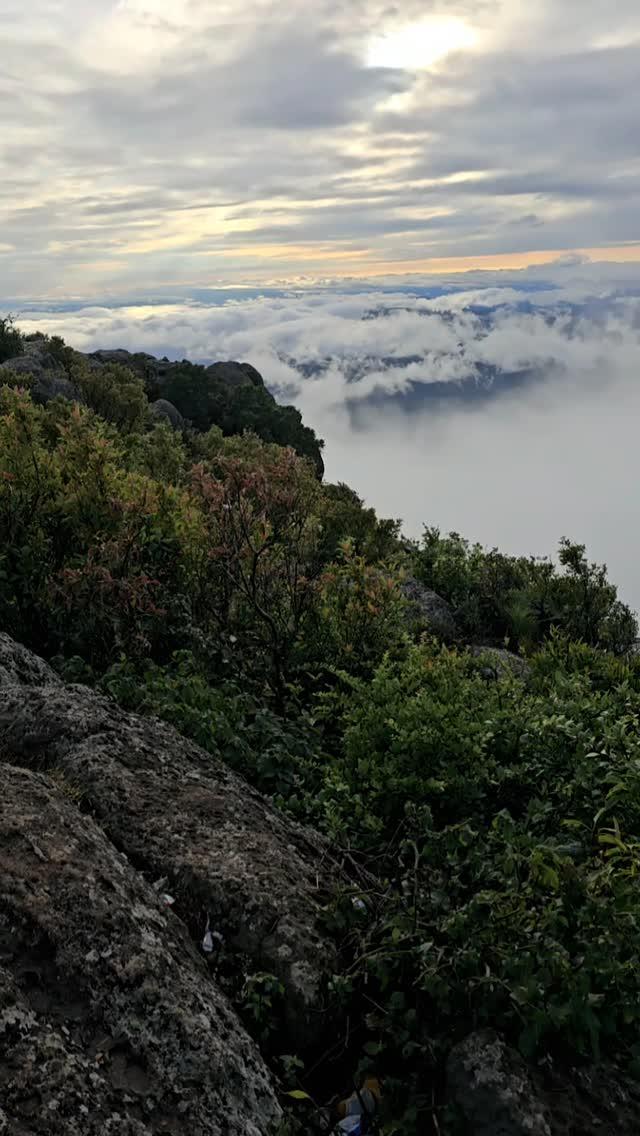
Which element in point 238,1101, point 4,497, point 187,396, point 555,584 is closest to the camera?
point 238,1101

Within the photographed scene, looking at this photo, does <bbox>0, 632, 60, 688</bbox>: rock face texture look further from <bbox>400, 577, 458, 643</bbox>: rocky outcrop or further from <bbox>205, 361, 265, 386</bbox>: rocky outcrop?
<bbox>205, 361, 265, 386</bbox>: rocky outcrop

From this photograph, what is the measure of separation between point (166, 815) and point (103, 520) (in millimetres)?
6196

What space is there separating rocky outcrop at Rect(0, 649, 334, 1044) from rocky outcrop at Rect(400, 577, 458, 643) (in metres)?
13.0

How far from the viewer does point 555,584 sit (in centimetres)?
2170

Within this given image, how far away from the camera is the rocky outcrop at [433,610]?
62.5ft

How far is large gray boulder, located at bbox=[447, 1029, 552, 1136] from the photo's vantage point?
3.25m

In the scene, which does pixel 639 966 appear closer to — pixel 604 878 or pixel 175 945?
pixel 604 878

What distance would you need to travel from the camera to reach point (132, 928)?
352 cm

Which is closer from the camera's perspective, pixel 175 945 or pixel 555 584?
pixel 175 945

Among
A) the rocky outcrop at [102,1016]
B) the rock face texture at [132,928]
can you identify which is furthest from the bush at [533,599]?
A: the rocky outcrop at [102,1016]

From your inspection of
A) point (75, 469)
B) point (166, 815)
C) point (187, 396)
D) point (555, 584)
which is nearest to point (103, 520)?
point (75, 469)

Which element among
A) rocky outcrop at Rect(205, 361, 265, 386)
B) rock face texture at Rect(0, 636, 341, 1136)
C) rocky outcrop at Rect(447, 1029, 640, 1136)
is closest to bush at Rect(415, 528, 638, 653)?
rock face texture at Rect(0, 636, 341, 1136)

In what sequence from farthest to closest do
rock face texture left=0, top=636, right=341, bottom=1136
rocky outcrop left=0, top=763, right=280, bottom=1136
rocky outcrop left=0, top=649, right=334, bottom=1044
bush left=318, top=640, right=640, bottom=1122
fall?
rocky outcrop left=0, top=649, right=334, bottom=1044, bush left=318, top=640, right=640, bottom=1122, rock face texture left=0, top=636, right=341, bottom=1136, rocky outcrop left=0, top=763, right=280, bottom=1136

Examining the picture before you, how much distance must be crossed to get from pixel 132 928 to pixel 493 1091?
65.1 inches
